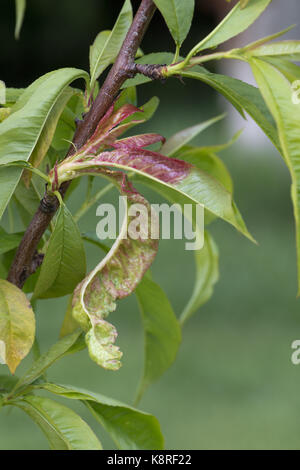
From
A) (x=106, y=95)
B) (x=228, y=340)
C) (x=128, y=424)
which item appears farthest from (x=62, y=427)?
(x=228, y=340)

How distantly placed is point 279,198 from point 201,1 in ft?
4.23

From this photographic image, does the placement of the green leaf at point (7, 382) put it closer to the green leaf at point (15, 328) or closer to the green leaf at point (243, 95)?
the green leaf at point (15, 328)

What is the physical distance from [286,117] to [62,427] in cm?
15

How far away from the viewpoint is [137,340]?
4.43 ft

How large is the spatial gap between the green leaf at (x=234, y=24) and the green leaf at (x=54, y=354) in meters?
Answer: 0.13

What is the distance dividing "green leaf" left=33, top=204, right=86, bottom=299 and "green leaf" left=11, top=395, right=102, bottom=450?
5 centimetres

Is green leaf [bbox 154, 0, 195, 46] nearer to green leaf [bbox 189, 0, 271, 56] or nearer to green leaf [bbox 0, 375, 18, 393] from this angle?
green leaf [bbox 189, 0, 271, 56]

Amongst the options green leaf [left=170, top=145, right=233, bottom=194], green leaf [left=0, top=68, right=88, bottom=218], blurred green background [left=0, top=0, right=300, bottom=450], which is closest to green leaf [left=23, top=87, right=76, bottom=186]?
green leaf [left=0, top=68, right=88, bottom=218]

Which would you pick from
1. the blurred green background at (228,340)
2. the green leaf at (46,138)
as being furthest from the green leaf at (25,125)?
the blurred green background at (228,340)

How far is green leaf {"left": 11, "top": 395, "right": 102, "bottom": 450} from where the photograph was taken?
0.25m

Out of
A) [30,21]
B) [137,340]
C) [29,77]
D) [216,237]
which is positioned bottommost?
[137,340]

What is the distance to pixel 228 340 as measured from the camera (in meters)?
1.35

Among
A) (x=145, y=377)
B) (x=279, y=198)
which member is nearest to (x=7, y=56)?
(x=279, y=198)
